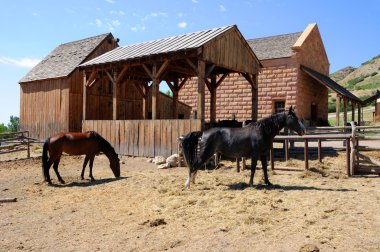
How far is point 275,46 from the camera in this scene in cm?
2295

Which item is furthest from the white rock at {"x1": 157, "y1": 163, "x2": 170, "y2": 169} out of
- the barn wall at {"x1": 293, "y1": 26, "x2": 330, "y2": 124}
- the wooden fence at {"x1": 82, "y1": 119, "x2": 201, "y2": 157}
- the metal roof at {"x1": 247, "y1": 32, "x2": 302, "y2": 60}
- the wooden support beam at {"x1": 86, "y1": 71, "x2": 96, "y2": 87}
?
the metal roof at {"x1": 247, "y1": 32, "x2": 302, "y2": 60}

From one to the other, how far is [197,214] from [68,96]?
679 inches

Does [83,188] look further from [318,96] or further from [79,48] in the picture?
[318,96]

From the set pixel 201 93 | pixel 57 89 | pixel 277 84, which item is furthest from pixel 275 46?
pixel 57 89

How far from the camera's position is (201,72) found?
12.8 m

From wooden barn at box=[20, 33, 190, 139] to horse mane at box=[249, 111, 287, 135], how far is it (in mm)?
13778

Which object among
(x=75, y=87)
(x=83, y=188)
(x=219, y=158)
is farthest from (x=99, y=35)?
(x=83, y=188)

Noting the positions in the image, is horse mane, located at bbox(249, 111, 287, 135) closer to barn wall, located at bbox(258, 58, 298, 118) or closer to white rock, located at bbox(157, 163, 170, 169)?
white rock, located at bbox(157, 163, 170, 169)

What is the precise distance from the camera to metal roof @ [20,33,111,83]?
2219cm

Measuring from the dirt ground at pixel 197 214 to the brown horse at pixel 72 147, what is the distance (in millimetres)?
701

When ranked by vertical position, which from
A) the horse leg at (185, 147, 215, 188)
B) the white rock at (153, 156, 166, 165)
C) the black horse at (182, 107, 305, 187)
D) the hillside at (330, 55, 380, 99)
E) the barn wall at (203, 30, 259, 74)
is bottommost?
the white rock at (153, 156, 166, 165)

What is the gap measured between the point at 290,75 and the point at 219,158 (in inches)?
410

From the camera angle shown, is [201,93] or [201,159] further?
[201,93]

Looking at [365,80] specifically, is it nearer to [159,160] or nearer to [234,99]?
[234,99]
